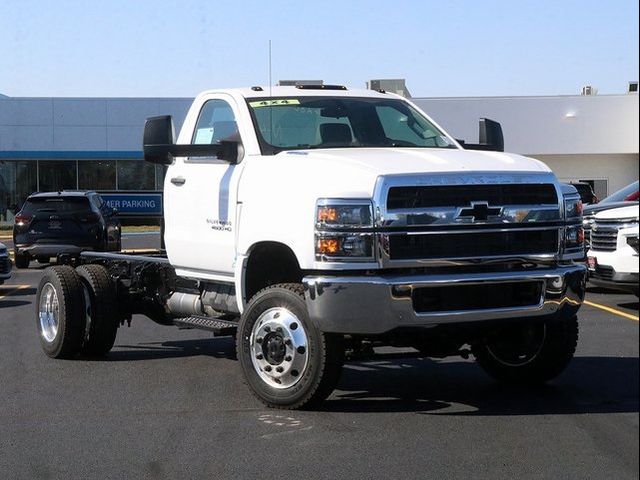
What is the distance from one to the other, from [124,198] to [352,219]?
95.4 feet

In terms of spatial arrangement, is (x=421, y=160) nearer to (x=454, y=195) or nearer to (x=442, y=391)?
(x=454, y=195)

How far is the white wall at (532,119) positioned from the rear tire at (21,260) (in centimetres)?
2152

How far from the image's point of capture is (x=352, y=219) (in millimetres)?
6250

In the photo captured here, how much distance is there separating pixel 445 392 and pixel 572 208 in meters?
1.78

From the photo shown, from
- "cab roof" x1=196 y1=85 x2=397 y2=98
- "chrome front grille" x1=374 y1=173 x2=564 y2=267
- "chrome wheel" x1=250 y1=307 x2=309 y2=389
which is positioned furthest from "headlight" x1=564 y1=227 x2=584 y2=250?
"cab roof" x1=196 y1=85 x2=397 y2=98

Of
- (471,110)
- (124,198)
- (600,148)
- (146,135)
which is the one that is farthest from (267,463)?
(471,110)

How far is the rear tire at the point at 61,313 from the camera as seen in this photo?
30.2 feet

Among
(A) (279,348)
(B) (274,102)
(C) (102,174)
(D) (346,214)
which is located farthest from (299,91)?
(C) (102,174)

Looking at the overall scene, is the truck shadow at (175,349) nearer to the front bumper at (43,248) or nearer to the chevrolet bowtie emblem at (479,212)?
the chevrolet bowtie emblem at (479,212)

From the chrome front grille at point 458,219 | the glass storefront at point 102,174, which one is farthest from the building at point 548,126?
the chrome front grille at point 458,219

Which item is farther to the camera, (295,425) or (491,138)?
(491,138)

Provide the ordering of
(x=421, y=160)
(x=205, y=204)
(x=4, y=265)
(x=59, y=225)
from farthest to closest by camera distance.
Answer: (x=59, y=225) → (x=4, y=265) → (x=205, y=204) → (x=421, y=160)

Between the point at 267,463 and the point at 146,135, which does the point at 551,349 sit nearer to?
the point at 267,463

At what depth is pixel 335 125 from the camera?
7.72 metres
